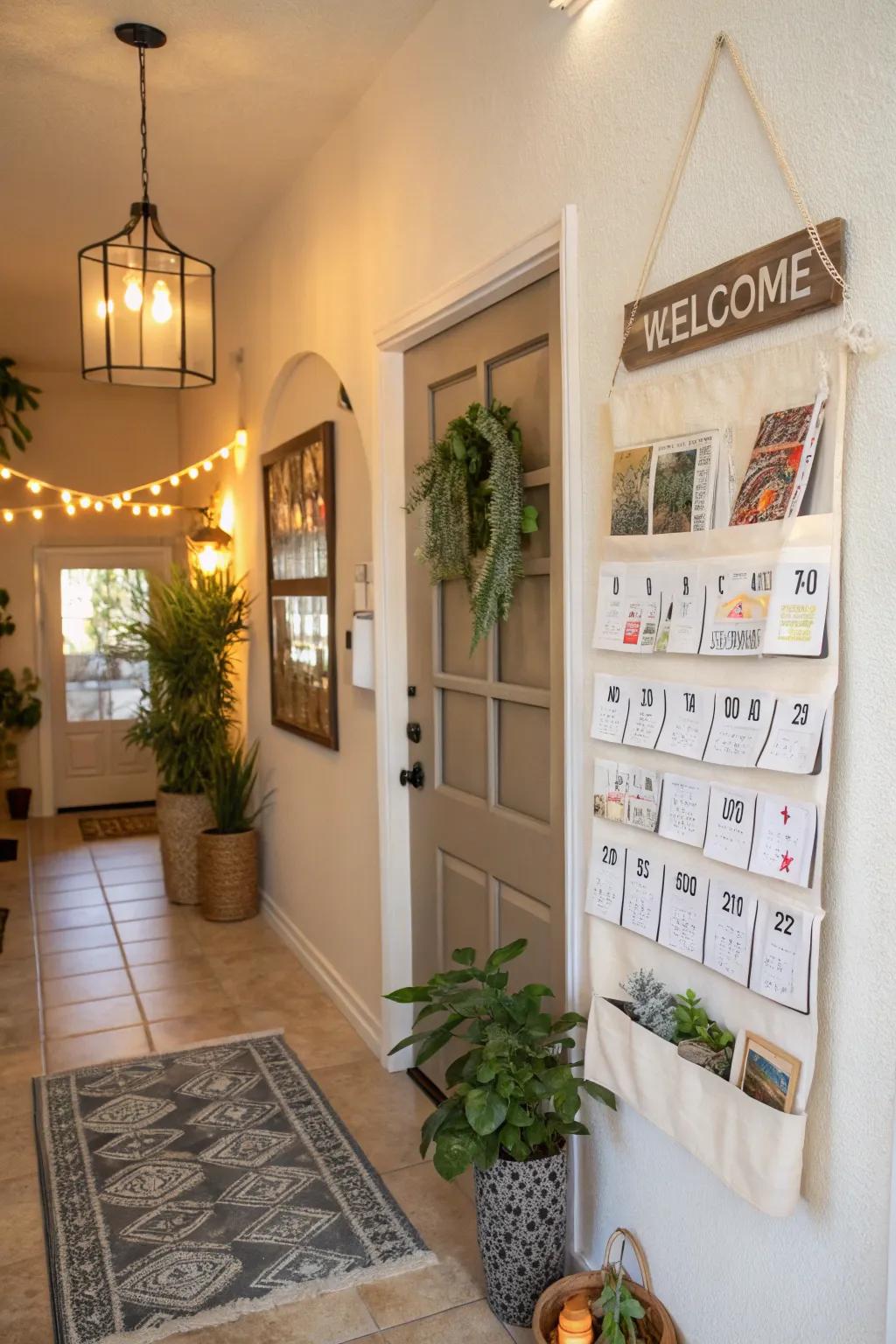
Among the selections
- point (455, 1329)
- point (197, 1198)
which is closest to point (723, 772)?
point (455, 1329)

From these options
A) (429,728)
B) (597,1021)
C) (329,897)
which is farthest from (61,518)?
(597,1021)

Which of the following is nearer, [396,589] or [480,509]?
[480,509]

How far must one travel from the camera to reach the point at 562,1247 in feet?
7.18

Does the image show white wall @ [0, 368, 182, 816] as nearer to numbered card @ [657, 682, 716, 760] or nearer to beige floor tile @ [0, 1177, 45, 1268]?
beige floor tile @ [0, 1177, 45, 1268]

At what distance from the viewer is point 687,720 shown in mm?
1816

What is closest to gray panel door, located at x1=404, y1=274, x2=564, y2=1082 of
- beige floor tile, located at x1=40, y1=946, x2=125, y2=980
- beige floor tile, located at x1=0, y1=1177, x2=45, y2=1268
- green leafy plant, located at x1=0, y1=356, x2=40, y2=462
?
beige floor tile, located at x1=0, y1=1177, x2=45, y2=1268

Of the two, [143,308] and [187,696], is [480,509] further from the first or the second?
[187,696]

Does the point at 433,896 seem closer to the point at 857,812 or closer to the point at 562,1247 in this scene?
the point at 562,1247

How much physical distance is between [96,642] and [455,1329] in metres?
6.31

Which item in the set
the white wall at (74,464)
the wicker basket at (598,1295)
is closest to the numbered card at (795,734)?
the wicker basket at (598,1295)

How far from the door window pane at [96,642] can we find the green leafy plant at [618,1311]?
628cm

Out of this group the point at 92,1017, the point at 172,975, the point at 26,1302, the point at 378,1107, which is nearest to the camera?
the point at 26,1302

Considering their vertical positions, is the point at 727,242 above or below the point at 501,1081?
above

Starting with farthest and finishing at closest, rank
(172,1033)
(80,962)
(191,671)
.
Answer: (191,671), (80,962), (172,1033)
